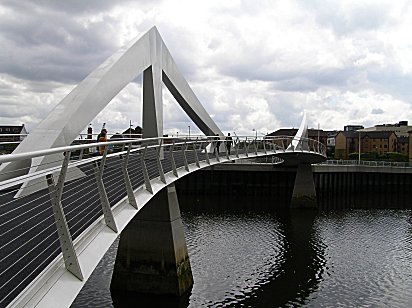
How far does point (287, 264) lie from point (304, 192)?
19.2 metres

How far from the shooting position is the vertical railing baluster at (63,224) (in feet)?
13.7

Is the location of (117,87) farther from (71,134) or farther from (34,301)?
(34,301)

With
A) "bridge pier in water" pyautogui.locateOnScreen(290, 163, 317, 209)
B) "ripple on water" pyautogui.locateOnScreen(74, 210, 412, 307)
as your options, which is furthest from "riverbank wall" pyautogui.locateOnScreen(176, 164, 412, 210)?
"ripple on water" pyautogui.locateOnScreen(74, 210, 412, 307)

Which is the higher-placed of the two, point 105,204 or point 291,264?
point 105,204

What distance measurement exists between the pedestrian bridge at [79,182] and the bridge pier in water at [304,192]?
13676 mm

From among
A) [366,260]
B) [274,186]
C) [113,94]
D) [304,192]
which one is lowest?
[366,260]

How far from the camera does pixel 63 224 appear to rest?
4242 mm

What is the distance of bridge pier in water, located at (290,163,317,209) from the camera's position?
38125mm

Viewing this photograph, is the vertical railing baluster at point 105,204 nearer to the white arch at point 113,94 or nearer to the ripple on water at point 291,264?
the white arch at point 113,94

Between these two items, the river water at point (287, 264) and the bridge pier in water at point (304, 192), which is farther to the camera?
the bridge pier in water at point (304, 192)

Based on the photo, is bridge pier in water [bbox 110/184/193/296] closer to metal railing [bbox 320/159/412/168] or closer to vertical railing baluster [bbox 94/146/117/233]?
vertical railing baluster [bbox 94/146/117/233]

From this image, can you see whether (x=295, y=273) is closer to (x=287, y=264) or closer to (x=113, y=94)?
(x=287, y=264)

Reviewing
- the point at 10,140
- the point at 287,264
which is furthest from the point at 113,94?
the point at 287,264

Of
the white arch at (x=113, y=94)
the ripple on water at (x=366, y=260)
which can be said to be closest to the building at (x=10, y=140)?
the white arch at (x=113, y=94)
